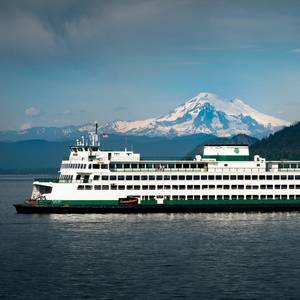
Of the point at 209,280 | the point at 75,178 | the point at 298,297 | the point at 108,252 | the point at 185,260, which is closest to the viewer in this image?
the point at 298,297

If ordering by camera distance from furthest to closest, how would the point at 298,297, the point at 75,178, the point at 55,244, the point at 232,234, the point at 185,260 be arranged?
the point at 75,178 < the point at 232,234 < the point at 55,244 < the point at 185,260 < the point at 298,297

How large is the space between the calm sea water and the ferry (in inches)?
141

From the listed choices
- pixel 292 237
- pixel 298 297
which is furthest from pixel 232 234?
pixel 298 297

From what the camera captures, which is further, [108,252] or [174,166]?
[174,166]

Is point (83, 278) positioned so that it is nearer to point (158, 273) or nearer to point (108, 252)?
point (158, 273)

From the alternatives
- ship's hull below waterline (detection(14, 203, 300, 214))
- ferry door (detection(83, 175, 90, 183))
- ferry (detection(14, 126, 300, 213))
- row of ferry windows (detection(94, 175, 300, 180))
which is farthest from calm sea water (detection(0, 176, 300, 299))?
row of ferry windows (detection(94, 175, 300, 180))

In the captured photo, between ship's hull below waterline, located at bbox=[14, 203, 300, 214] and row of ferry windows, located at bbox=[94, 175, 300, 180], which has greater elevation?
row of ferry windows, located at bbox=[94, 175, 300, 180]

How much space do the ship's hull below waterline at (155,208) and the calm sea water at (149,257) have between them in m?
1.99

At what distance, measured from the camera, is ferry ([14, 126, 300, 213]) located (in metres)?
102

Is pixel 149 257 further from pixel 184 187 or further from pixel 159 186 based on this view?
pixel 184 187

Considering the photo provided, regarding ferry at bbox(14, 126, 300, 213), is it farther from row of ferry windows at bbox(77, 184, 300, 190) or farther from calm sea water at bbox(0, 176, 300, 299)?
calm sea water at bbox(0, 176, 300, 299)

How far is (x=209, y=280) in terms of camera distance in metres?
58.8

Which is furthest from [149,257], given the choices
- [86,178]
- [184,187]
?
[184,187]

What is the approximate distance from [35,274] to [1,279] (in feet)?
9.17
